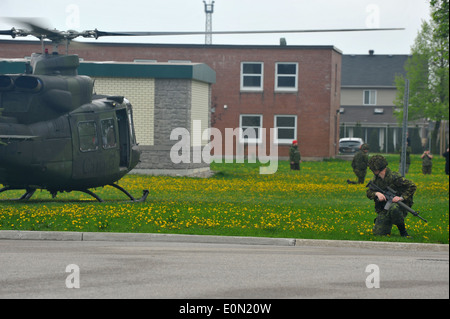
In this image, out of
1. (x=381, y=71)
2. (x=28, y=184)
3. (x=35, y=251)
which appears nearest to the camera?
(x=35, y=251)

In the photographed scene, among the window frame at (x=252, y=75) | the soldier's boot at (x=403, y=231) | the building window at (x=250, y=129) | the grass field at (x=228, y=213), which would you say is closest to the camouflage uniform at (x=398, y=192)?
the soldier's boot at (x=403, y=231)

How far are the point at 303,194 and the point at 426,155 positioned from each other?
626 inches

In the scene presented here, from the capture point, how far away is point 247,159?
5356 centimetres

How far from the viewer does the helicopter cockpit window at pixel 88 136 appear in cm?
1947

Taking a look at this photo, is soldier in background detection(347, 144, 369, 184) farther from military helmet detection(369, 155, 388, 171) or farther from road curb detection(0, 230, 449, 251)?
road curb detection(0, 230, 449, 251)

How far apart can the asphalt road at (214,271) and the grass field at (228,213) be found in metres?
1.34

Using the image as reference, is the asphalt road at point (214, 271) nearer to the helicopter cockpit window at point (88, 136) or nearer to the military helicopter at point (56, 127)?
the military helicopter at point (56, 127)

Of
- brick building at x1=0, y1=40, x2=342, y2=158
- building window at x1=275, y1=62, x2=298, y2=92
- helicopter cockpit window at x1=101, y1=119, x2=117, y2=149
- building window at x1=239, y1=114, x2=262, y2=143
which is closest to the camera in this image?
helicopter cockpit window at x1=101, y1=119, x2=117, y2=149

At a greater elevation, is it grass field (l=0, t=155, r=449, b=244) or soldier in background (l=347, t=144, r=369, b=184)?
soldier in background (l=347, t=144, r=369, b=184)

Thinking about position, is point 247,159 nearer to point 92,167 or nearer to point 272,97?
point 272,97

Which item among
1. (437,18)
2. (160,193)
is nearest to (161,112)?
(160,193)

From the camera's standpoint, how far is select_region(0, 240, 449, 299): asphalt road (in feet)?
30.8

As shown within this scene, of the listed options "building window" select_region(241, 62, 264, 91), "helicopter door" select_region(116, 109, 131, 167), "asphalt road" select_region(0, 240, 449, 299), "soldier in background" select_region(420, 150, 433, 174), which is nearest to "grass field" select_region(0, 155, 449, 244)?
"helicopter door" select_region(116, 109, 131, 167)
